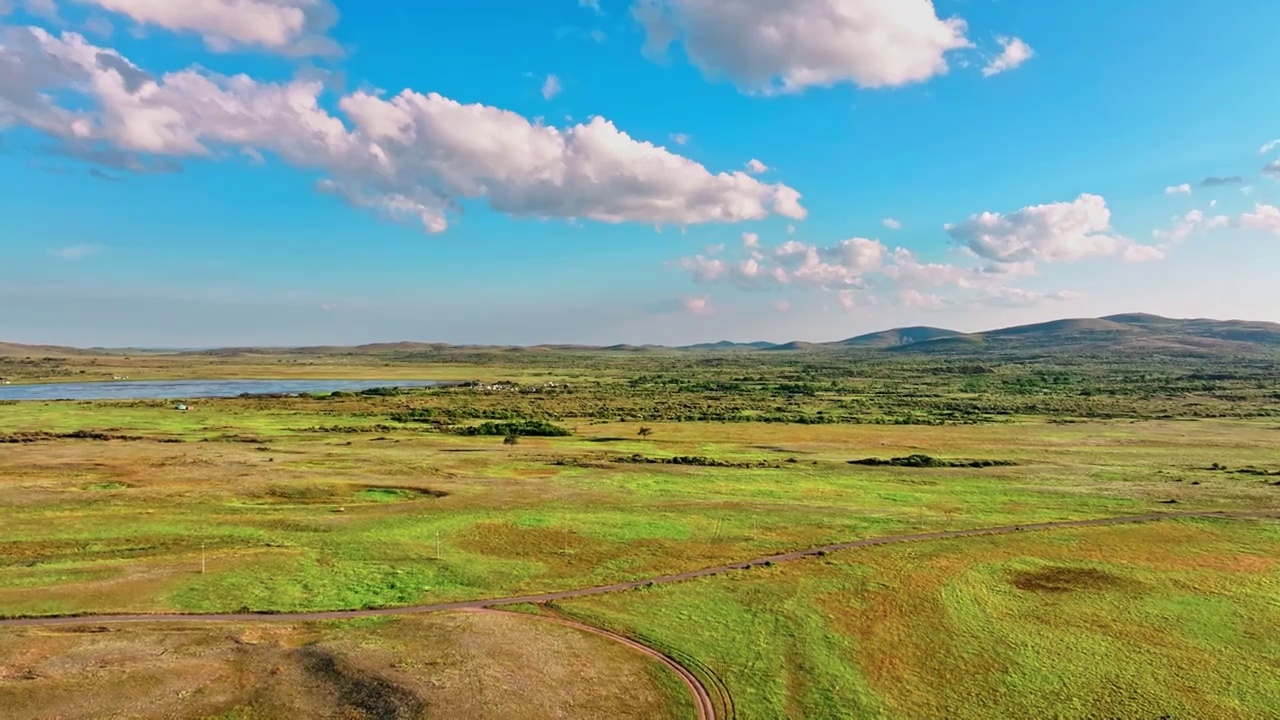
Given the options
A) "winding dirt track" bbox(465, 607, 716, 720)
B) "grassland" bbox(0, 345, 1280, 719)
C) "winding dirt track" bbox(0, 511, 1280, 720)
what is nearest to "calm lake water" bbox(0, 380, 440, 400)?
"grassland" bbox(0, 345, 1280, 719)

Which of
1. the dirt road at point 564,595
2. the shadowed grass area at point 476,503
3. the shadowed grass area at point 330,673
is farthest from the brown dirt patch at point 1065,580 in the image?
the shadowed grass area at point 330,673

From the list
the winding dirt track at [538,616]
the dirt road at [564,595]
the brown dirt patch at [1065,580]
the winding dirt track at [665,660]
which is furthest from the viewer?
the brown dirt patch at [1065,580]

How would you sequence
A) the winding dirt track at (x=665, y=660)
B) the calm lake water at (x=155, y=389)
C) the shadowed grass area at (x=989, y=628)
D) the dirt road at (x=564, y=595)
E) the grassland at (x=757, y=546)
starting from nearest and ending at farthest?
the winding dirt track at (x=665, y=660)
the shadowed grass area at (x=989, y=628)
the grassland at (x=757, y=546)
the dirt road at (x=564, y=595)
the calm lake water at (x=155, y=389)

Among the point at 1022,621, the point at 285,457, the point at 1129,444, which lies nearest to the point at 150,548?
the point at 285,457

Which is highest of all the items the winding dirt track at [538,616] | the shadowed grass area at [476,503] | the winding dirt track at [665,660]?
the shadowed grass area at [476,503]

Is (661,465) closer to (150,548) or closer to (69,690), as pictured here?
(150,548)

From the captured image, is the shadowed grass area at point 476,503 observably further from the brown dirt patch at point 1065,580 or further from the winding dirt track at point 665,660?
the brown dirt patch at point 1065,580
